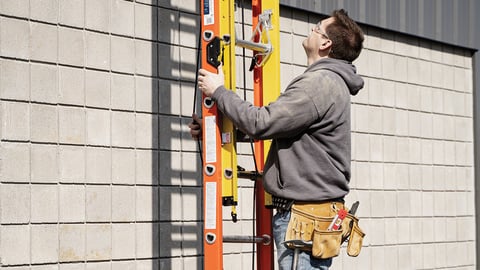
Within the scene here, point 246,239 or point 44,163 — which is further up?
point 44,163

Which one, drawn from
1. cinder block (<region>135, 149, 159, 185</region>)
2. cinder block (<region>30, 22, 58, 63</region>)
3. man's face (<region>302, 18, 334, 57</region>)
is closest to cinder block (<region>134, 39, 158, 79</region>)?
cinder block (<region>135, 149, 159, 185</region>)

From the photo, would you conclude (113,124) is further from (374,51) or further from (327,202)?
(374,51)

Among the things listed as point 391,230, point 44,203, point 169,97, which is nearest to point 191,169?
point 169,97

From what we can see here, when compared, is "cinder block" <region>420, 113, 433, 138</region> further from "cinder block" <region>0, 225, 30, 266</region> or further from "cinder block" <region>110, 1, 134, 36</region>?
"cinder block" <region>0, 225, 30, 266</region>

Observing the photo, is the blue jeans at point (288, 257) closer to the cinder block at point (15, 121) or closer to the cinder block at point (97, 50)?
the cinder block at point (15, 121)

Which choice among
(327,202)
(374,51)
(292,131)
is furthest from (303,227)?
(374,51)

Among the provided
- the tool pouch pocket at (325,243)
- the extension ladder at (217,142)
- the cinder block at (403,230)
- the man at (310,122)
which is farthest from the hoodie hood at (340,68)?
the cinder block at (403,230)

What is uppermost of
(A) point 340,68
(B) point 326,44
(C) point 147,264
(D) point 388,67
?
(D) point 388,67

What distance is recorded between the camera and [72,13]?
603 cm

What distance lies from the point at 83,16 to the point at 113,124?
2.38 ft

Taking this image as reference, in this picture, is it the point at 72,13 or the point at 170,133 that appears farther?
the point at 170,133

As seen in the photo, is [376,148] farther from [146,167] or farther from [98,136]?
[98,136]

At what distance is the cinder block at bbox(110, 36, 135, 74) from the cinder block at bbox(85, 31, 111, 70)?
2.0 inches

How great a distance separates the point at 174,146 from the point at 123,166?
495mm
